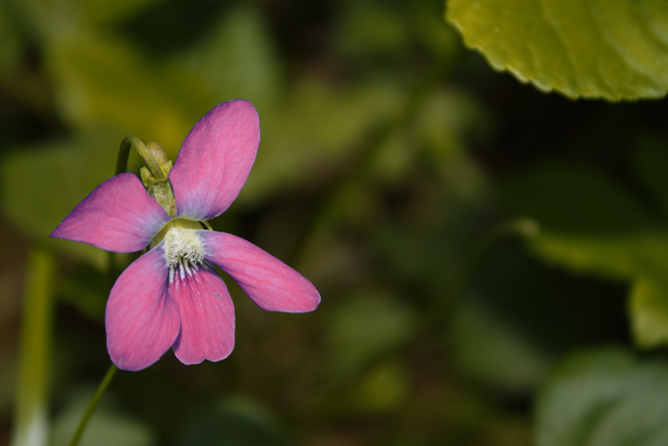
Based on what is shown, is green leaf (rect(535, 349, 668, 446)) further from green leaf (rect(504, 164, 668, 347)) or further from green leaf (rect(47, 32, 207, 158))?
green leaf (rect(47, 32, 207, 158))

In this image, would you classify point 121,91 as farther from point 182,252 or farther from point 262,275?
point 262,275

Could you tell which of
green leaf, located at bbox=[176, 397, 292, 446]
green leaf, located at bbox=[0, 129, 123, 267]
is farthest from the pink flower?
green leaf, located at bbox=[176, 397, 292, 446]

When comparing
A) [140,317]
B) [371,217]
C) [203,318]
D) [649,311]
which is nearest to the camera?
[140,317]

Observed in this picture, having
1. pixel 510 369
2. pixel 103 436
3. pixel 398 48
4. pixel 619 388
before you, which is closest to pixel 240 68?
pixel 398 48

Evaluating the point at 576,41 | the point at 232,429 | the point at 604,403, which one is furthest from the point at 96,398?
the point at 604,403

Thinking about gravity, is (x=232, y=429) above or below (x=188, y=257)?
below

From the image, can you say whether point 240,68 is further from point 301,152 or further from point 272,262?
point 272,262

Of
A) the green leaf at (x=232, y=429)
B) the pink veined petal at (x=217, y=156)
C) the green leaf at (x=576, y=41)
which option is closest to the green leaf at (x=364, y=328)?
the green leaf at (x=232, y=429)

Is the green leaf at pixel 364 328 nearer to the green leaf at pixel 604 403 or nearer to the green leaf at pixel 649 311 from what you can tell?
the green leaf at pixel 604 403
